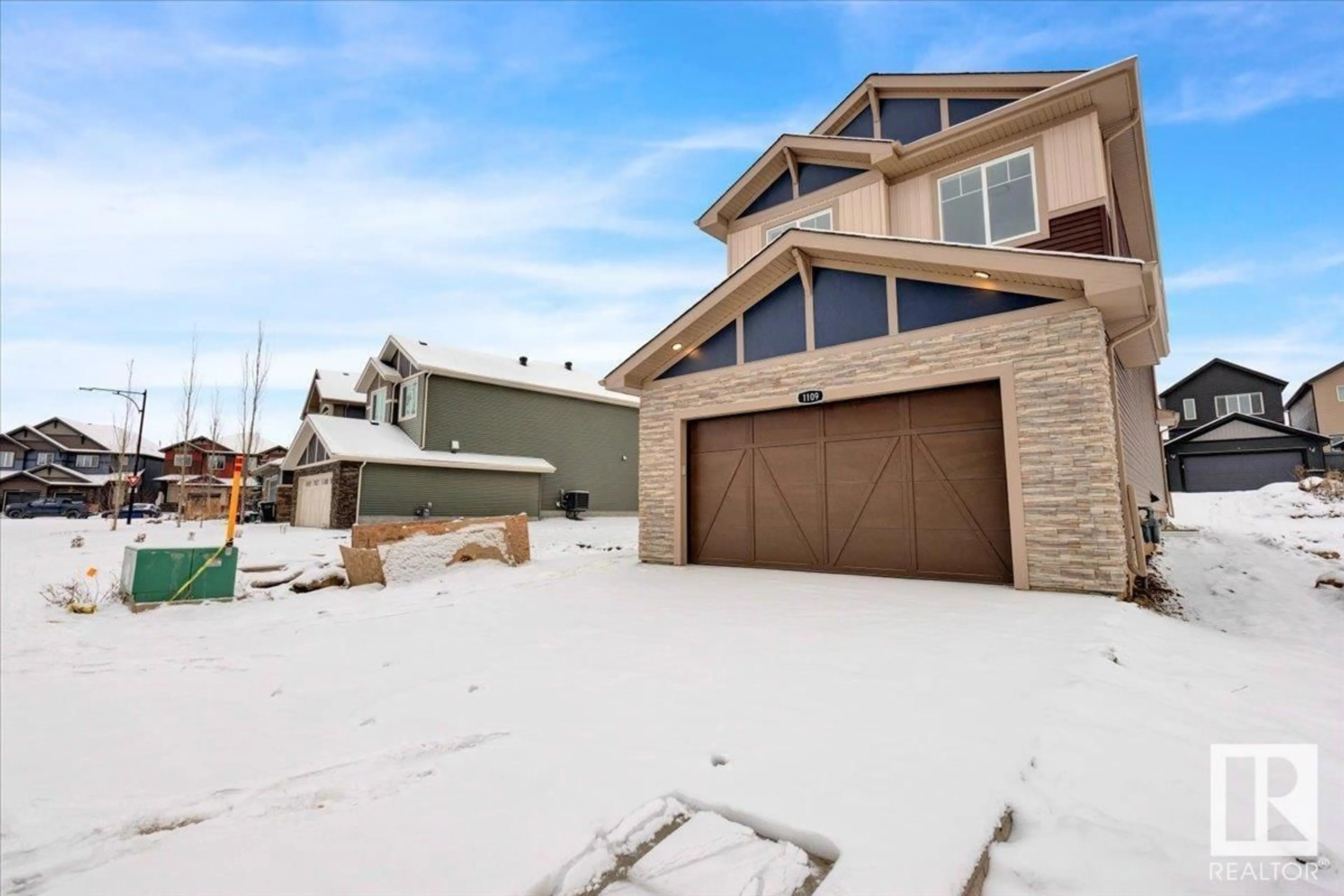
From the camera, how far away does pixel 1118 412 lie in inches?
303

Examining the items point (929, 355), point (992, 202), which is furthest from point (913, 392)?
point (992, 202)

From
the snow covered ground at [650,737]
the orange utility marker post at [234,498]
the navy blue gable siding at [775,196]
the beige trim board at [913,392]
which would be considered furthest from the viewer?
the navy blue gable siding at [775,196]

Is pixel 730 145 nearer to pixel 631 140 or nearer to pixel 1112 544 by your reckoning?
pixel 631 140

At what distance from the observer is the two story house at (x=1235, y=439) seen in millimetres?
22547

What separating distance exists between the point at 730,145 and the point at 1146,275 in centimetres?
1995

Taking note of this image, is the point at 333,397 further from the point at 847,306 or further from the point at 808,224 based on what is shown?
the point at 847,306

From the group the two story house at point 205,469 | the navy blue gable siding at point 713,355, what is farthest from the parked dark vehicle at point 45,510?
the navy blue gable siding at point 713,355

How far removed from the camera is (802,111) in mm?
32875

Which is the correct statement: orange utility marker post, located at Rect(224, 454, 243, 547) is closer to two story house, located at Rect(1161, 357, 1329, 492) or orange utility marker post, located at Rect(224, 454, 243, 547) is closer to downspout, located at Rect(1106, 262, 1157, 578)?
downspout, located at Rect(1106, 262, 1157, 578)

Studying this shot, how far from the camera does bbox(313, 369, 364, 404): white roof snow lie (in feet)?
85.4

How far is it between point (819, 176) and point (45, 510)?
1952 inches

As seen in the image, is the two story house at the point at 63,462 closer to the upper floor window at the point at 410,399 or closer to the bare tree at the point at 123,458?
the bare tree at the point at 123,458

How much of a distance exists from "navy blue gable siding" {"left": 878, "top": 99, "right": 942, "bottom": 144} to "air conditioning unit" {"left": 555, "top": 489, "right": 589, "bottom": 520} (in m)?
16.3

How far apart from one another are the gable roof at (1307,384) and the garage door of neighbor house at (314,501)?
49945mm
